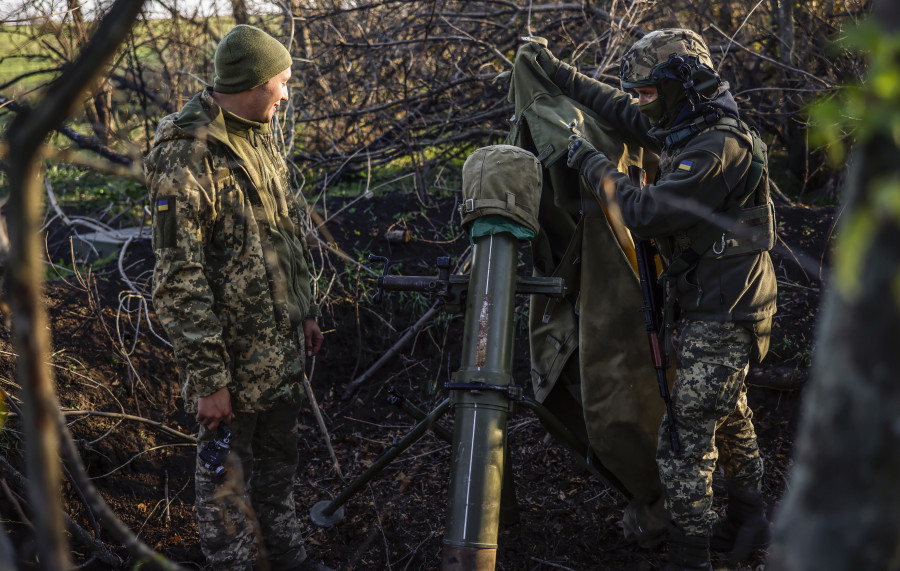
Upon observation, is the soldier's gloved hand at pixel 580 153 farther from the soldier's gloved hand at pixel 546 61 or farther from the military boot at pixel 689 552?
the military boot at pixel 689 552

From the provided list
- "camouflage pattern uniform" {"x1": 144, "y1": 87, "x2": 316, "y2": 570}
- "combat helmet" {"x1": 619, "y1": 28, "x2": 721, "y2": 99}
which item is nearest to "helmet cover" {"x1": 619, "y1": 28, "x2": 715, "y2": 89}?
"combat helmet" {"x1": 619, "y1": 28, "x2": 721, "y2": 99}

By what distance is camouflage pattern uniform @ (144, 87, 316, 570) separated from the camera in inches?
113

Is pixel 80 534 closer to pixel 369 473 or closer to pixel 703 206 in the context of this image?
pixel 369 473

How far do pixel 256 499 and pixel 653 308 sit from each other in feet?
6.64

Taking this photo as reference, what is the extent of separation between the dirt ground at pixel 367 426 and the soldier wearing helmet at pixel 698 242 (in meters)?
0.66

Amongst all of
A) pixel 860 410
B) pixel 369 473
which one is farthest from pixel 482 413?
pixel 860 410

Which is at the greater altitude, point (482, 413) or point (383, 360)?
point (383, 360)

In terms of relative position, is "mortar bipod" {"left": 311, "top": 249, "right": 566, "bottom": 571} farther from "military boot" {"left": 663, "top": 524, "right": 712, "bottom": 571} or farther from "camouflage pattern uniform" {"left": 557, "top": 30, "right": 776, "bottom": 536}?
"military boot" {"left": 663, "top": 524, "right": 712, "bottom": 571}

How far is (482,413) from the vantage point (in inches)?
115

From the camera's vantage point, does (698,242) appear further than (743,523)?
No

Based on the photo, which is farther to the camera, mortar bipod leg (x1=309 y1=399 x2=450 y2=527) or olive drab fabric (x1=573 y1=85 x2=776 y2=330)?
mortar bipod leg (x1=309 y1=399 x2=450 y2=527)

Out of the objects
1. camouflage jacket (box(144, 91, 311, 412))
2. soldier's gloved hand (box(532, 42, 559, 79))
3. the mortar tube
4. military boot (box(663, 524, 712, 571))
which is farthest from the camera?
soldier's gloved hand (box(532, 42, 559, 79))

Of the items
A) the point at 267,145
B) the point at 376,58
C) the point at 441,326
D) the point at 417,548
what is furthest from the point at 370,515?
the point at 376,58

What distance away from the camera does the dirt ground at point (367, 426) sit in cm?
384
